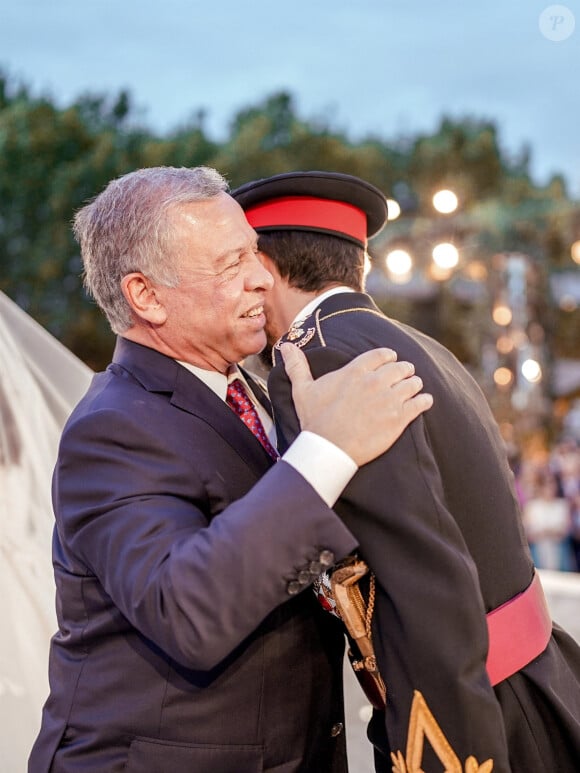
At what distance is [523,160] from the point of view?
30.8 meters

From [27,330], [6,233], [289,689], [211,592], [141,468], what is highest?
[6,233]

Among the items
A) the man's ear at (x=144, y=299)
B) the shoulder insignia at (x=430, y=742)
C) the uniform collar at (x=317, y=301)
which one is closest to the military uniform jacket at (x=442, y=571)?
the shoulder insignia at (x=430, y=742)

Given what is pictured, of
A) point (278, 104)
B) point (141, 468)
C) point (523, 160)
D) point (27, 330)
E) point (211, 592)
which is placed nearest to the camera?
point (211, 592)

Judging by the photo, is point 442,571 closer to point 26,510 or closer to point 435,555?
point 435,555

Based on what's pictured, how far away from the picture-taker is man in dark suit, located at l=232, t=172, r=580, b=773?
1446 millimetres

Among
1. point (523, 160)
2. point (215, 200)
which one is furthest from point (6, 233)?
point (215, 200)

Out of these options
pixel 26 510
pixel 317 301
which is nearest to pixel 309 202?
pixel 317 301

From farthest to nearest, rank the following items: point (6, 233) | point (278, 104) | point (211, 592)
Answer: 1. point (278, 104)
2. point (6, 233)
3. point (211, 592)

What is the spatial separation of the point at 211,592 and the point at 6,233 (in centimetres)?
2015

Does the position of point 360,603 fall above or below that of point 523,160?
below

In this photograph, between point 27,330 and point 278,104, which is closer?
point 27,330

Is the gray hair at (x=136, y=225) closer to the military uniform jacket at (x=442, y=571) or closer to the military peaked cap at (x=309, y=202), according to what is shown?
the military peaked cap at (x=309, y=202)

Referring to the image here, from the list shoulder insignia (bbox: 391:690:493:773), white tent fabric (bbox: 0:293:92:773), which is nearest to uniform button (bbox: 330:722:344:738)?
shoulder insignia (bbox: 391:690:493:773)

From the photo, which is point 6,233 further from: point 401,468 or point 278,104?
point 401,468
